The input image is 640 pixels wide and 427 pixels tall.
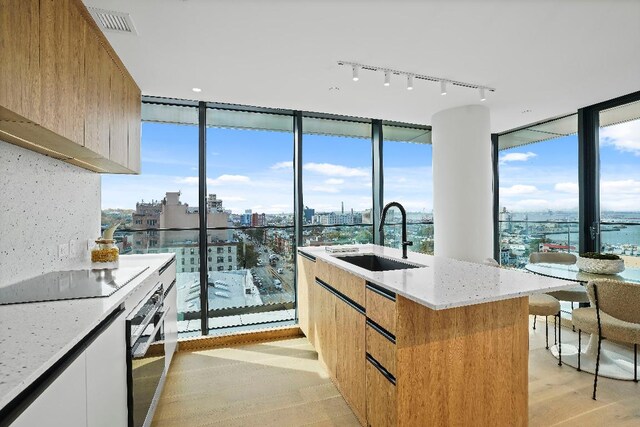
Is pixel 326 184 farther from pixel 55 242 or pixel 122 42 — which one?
pixel 55 242

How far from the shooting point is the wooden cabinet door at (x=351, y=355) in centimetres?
204

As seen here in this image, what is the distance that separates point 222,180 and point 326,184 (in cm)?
135

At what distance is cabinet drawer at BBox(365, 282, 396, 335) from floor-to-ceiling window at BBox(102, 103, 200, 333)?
2498mm

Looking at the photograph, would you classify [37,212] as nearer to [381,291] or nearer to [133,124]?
[133,124]

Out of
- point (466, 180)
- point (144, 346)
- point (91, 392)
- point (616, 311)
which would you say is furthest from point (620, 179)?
point (91, 392)

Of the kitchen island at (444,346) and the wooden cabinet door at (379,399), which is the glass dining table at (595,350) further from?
the wooden cabinet door at (379,399)

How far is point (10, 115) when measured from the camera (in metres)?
1.34

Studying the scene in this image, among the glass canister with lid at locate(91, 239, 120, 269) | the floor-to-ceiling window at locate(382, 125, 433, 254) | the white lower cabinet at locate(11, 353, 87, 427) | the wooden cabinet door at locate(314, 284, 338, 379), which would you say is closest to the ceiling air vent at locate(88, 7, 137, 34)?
the glass canister with lid at locate(91, 239, 120, 269)

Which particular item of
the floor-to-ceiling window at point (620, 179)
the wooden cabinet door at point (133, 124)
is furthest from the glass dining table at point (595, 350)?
the wooden cabinet door at point (133, 124)

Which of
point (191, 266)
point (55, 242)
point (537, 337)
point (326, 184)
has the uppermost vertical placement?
point (326, 184)

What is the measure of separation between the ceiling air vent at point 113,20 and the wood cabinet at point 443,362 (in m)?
2.37

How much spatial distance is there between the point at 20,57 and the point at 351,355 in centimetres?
243

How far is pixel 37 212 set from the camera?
2102mm

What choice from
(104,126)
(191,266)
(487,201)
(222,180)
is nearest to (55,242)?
(104,126)
